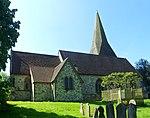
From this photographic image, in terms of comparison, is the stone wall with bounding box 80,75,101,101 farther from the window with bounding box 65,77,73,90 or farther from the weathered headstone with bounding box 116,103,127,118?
the weathered headstone with bounding box 116,103,127,118

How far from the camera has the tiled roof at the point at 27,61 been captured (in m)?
40.8

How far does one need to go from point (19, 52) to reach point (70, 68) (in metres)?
11.0

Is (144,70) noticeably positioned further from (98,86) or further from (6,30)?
(6,30)

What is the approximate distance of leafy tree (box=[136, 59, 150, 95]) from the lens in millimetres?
59781

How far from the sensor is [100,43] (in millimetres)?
58938

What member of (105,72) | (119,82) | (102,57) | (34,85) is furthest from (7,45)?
(102,57)

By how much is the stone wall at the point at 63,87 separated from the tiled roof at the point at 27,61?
596cm

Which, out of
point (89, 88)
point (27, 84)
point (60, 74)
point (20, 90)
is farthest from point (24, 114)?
point (89, 88)

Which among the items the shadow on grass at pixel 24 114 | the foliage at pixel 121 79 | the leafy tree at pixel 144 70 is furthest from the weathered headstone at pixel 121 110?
the leafy tree at pixel 144 70

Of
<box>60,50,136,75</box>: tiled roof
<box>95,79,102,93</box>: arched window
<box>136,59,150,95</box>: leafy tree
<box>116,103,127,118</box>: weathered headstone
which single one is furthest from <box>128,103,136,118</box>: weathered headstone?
<box>136,59,150,95</box>: leafy tree

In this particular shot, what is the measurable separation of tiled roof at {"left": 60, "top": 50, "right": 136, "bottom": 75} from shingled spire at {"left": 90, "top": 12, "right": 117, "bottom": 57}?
4.38m

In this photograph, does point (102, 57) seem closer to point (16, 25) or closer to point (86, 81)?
point (86, 81)

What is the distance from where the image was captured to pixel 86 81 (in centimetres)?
4472

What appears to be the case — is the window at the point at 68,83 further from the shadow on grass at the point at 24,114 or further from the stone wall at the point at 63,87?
the shadow on grass at the point at 24,114
